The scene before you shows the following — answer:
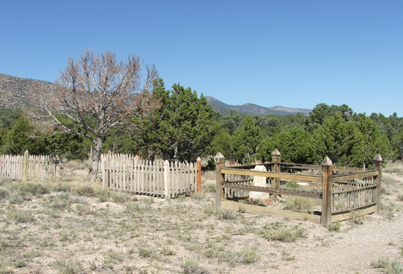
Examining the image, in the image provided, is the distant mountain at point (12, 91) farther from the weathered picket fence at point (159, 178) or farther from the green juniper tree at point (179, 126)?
the weathered picket fence at point (159, 178)

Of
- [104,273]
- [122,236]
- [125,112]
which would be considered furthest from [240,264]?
[125,112]

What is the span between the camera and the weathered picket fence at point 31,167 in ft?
56.1

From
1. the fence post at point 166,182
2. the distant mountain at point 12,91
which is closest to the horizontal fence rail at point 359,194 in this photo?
the fence post at point 166,182

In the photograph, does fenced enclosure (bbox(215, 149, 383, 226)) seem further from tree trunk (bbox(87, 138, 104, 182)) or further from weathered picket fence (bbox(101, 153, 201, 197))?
tree trunk (bbox(87, 138, 104, 182))

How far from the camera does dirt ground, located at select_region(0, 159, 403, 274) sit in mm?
5734

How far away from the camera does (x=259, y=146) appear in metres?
25.8

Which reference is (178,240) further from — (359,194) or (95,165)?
(95,165)

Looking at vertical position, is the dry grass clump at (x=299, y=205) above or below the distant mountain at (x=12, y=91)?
below

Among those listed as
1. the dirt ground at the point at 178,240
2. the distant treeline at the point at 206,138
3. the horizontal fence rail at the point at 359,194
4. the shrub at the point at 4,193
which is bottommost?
the dirt ground at the point at 178,240

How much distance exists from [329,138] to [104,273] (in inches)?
784

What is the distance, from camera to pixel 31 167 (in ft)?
56.5

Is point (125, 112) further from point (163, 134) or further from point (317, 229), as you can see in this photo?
point (317, 229)

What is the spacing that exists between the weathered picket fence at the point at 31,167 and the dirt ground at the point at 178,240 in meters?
5.89

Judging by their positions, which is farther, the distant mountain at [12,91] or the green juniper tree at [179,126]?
the distant mountain at [12,91]
